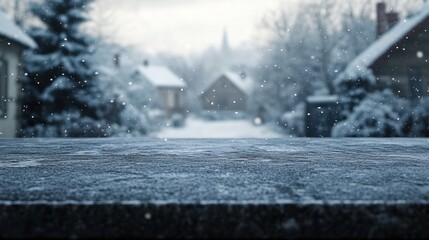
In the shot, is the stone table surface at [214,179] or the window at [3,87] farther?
the window at [3,87]

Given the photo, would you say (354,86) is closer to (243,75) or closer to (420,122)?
(420,122)

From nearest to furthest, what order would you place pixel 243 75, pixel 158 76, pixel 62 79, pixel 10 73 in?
pixel 10 73 < pixel 62 79 < pixel 158 76 < pixel 243 75

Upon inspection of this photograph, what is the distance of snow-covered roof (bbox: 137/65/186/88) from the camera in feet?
143

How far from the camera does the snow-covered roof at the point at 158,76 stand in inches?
1718

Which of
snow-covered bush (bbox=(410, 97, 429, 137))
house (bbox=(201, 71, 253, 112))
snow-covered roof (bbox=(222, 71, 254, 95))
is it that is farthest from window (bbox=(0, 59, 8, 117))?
house (bbox=(201, 71, 253, 112))

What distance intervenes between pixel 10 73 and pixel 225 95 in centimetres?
4282

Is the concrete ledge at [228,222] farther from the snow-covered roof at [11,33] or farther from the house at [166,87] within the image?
the house at [166,87]

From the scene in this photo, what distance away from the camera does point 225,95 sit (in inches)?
2170

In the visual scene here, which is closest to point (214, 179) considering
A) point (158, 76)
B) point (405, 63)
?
point (405, 63)

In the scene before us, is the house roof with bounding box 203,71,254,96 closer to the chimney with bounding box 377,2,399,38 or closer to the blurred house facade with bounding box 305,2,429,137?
the chimney with bounding box 377,2,399,38

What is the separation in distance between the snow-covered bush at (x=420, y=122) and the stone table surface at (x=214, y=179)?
538 inches

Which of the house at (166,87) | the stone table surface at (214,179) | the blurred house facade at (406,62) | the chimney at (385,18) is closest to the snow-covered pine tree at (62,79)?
the blurred house facade at (406,62)

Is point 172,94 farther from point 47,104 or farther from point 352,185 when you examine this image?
point 352,185

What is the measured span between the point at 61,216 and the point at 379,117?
1472 cm
